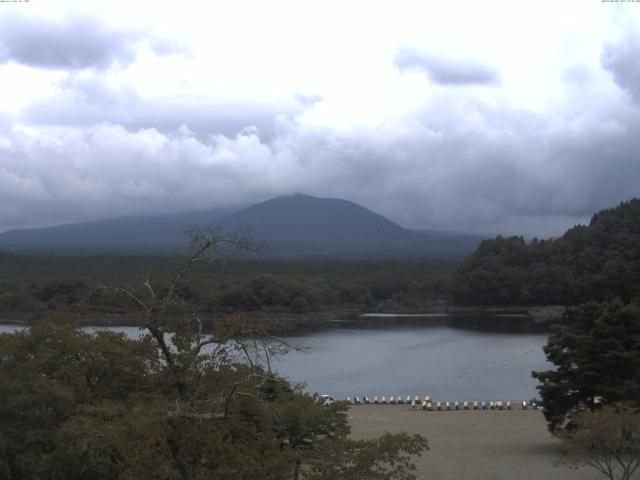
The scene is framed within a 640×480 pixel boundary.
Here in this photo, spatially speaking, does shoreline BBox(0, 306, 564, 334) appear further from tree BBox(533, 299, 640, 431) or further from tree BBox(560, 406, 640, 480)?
tree BBox(560, 406, 640, 480)

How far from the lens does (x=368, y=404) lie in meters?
25.0

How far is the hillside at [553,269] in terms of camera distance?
66750mm

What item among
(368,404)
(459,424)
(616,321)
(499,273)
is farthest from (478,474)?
(499,273)

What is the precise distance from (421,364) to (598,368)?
1958 centimetres

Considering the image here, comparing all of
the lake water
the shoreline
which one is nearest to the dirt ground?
the lake water

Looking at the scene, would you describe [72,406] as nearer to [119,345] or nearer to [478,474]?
[119,345]

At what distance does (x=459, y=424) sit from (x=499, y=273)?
50.6 metres

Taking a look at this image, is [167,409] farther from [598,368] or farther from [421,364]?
[421,364]

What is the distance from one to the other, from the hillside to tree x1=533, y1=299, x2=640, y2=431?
49.3 m

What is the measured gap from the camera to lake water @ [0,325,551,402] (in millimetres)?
28188

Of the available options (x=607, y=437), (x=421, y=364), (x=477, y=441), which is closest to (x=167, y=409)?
(x=607, y=437)

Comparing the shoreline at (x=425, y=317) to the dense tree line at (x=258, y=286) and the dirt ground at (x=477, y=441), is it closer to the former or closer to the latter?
the dense tree line at (x=258, y=286)

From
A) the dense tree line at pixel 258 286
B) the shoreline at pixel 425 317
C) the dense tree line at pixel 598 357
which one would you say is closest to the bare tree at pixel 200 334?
the dense tree line at pixel 598 357

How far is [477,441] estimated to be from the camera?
17250 mm
